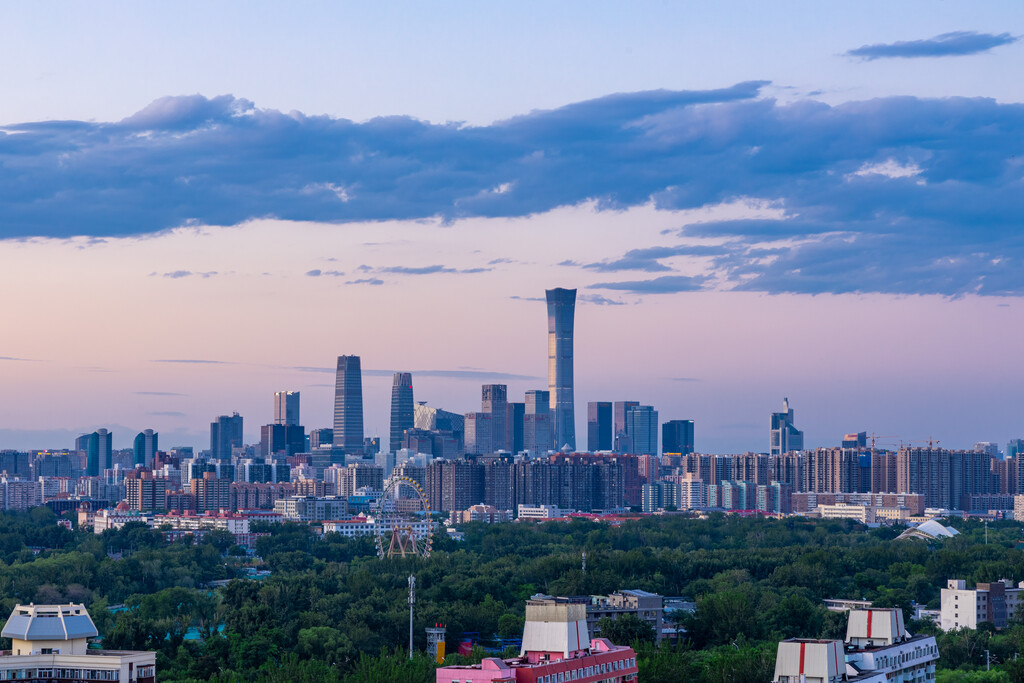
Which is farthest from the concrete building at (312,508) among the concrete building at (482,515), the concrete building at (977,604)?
the concrete building at (977,604)

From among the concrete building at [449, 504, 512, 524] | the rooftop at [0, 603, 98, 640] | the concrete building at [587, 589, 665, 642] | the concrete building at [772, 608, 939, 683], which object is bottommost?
the concrete building at [449, 504, 512, 524]

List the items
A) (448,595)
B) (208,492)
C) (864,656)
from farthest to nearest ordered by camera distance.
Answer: (208,492) < (448,595) < (864,656)

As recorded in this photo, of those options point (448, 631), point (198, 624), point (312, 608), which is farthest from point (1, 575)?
point (448, 631)

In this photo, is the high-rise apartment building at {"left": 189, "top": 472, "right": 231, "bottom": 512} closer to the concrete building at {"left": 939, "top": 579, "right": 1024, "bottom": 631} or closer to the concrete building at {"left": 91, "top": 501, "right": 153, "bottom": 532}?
the concrete building at {"left": 91, "top": 501, "right": 153, "bottom": 532}

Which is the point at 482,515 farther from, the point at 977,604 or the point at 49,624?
the point at 49,624

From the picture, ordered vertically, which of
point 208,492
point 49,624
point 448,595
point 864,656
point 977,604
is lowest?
point 208,492

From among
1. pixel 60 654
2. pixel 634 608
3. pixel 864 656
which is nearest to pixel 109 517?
pixel 634 608

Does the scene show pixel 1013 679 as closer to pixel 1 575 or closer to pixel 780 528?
pixel 1 575

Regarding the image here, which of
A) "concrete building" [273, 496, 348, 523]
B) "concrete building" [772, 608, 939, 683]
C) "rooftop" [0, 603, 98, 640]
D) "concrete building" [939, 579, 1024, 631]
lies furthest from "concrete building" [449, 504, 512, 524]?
"rooftop" [0, 603, 98, 640]
